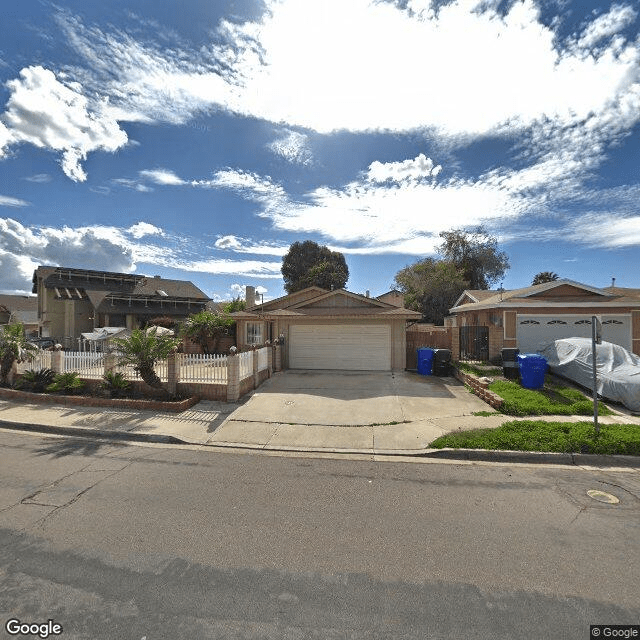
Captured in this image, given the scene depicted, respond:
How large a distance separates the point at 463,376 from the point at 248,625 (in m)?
11.8

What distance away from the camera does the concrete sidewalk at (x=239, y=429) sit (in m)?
7.11

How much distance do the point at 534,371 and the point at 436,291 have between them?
23.9 meters

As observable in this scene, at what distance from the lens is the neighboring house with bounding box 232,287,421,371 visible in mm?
15750

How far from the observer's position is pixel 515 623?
9.12 feet

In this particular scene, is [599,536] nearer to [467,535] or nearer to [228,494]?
[467,535]

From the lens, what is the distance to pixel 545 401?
9625 mm

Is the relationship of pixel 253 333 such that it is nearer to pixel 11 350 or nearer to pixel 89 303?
pixel 11 350

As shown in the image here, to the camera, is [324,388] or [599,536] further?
[324,388]

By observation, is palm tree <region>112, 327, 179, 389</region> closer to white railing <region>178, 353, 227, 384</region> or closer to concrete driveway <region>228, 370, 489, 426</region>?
white railing <region>178, 353, 227, 384</region>

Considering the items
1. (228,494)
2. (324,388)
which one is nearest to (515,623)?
(228,494)

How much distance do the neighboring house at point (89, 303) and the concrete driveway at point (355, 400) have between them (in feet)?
84.8

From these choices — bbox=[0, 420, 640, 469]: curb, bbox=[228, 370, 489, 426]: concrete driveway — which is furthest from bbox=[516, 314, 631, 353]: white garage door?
bbox=[0, 420, 640, 469]: curb

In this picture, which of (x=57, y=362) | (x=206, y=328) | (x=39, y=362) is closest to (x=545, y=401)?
(x=57, y=362)

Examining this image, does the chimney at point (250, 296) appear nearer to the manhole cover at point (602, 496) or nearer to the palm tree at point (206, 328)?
the palm tree at point (206, 328)
